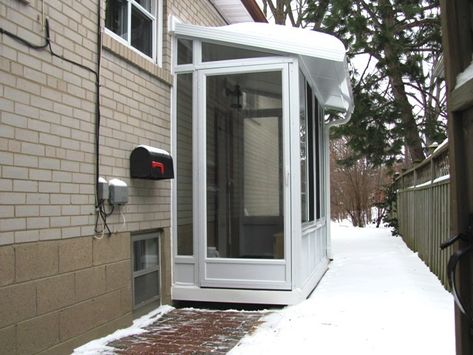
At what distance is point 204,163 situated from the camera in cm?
570

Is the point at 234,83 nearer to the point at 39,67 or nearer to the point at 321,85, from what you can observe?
the point at 321,85

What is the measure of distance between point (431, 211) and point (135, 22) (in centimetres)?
468

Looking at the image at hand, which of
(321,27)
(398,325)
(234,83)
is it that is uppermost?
(321,27)

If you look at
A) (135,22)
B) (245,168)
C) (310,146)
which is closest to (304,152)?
(310,146)

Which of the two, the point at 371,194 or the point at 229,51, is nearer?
the point at 229,51

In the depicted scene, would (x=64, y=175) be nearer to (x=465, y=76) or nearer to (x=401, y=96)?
(x=465, y=76)

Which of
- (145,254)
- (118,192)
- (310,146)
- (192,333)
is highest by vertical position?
(310,146)

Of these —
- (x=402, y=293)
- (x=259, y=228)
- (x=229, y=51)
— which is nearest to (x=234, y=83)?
(x=229, y=51)

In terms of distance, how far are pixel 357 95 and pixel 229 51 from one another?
7.99 m

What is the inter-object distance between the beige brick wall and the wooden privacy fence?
3.49m

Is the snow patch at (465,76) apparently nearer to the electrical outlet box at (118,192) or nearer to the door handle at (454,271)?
the door handle at (454,271)

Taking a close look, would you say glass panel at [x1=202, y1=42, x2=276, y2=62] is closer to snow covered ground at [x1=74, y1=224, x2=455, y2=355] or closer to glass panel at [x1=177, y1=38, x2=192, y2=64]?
glass panel at [x1=177, y1=38, x2=192, y2=64]

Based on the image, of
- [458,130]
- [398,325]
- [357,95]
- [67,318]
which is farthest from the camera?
[357,95]

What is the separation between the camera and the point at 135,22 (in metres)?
5.32
